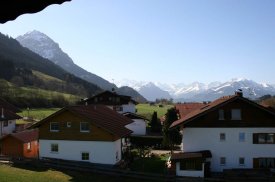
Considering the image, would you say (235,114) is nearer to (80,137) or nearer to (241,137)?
(241,137)

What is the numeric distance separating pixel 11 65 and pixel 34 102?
59.3 m

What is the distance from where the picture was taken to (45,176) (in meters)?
38.2

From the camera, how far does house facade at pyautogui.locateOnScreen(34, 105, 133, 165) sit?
42312 mm

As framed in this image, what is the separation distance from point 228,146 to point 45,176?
60.2 ft

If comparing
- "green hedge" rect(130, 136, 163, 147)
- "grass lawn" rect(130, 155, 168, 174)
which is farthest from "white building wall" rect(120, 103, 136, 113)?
"grass lawn" rect(130, 155, 168, 174)

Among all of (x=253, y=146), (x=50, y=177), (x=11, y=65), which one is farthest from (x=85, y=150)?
(x=11, y=65)

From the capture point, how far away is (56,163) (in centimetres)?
4297

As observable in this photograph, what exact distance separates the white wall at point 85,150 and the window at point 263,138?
1429cm

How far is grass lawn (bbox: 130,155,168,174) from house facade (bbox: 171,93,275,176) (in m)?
3.93

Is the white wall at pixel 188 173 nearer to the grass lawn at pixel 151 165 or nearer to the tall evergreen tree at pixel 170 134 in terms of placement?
the grass lawn at pixel 151 165

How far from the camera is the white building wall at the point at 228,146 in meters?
41.5

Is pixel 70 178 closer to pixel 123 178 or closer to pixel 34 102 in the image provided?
pixel 123 178

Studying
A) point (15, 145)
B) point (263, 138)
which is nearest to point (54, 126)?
point (15, 145)

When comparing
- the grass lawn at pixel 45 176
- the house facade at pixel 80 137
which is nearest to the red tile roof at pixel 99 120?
the house facade at pixel 80 137
